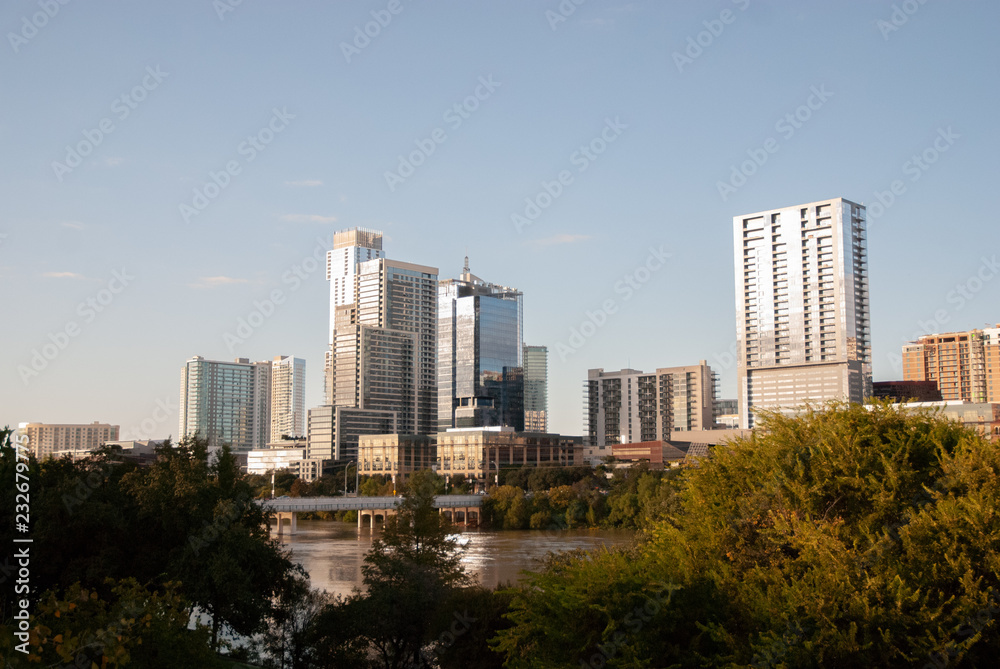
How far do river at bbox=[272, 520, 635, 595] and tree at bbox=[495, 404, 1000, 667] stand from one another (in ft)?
77.8

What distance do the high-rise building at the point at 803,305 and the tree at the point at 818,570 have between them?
16192 cm

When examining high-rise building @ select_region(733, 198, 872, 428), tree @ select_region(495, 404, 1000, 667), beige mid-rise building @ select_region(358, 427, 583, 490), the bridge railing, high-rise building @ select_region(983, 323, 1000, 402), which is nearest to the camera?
tree @ select_region(495, 404, 1000, 667)

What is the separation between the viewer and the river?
181 ft

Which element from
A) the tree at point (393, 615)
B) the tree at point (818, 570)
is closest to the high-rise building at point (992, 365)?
the tree at point (393, 615)

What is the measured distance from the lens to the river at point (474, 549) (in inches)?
2169

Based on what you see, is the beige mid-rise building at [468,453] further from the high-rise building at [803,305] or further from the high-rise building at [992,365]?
the high-rise building at [992,365]

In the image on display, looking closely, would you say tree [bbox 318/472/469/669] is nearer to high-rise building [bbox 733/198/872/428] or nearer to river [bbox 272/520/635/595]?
river [bbox 272/520/635/595]

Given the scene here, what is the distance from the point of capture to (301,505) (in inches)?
3524

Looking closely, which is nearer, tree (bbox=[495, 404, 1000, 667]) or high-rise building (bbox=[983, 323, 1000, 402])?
tree (bbox=[495, 404, 1000, 667])

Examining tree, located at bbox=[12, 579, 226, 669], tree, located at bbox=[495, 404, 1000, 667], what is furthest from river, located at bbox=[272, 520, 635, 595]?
tree, located at bbox=[12, 579, 226, 669]

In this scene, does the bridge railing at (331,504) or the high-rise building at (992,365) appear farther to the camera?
the high-rise building at (992,365)

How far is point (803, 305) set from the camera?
18788 centimetres

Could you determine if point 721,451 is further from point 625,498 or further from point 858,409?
point 625,498

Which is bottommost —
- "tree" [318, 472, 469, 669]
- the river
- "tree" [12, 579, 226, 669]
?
the river
